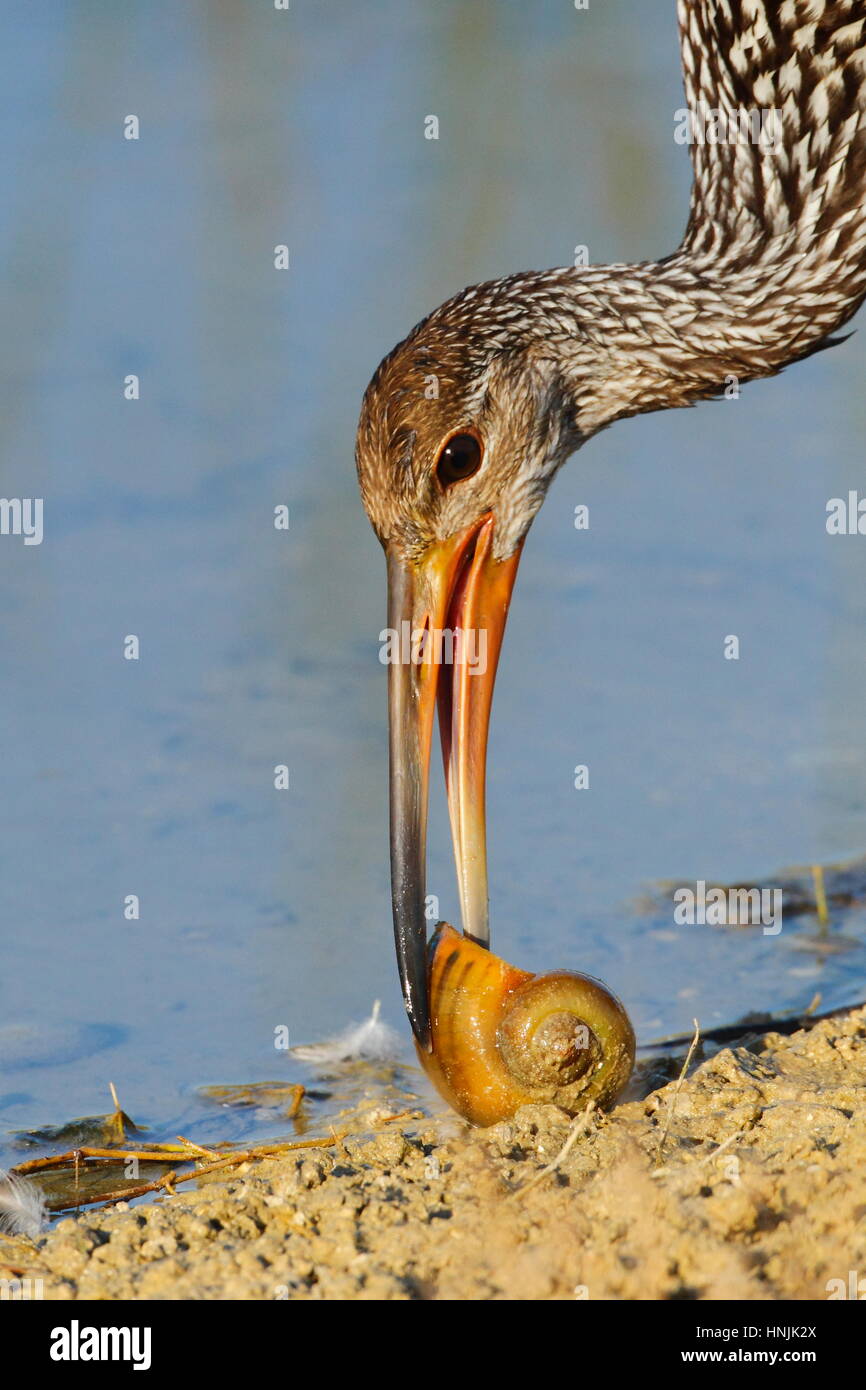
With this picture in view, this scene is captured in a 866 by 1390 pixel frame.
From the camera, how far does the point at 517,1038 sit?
5.25m

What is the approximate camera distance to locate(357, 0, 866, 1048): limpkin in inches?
231

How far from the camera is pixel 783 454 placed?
10492mm

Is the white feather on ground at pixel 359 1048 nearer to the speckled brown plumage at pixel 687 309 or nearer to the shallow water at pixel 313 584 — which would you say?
the shallow water at pixel 313 584

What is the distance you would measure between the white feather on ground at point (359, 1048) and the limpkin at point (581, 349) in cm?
99

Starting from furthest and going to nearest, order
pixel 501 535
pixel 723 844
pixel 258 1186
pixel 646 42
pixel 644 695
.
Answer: pixel 646 42 → pixel 644 695 → pixel 723 844 → pixel 501 535 → pixel 258 1186

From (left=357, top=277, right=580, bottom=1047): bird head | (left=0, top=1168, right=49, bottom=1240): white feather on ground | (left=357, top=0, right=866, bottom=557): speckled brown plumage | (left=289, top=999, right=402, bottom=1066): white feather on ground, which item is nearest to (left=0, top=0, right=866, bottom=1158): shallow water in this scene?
(left=289, top=999, right=402, bottom=1066): white feather on ground

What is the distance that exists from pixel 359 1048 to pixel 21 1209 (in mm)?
1492

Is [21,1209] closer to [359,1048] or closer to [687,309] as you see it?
[359,1048]

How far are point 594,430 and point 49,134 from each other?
6.48m

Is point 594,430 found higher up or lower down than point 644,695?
higher up

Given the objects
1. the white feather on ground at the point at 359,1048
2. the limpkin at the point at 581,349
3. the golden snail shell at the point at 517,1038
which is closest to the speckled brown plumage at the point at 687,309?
the limpkin at the point at 581,349

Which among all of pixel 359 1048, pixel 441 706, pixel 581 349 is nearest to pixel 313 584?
pixel 441 706
